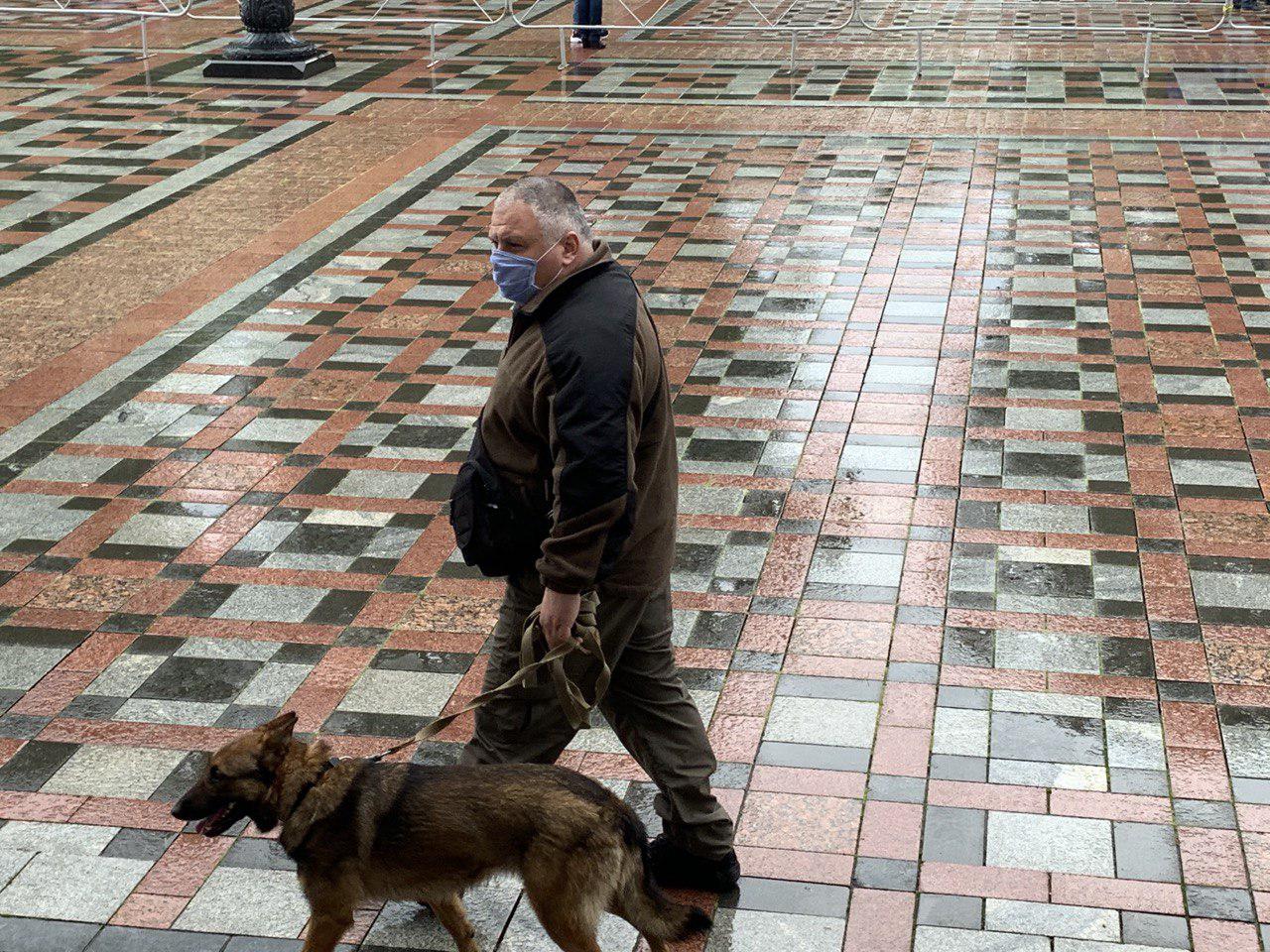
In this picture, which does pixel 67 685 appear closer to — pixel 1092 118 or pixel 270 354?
pixel 270 354

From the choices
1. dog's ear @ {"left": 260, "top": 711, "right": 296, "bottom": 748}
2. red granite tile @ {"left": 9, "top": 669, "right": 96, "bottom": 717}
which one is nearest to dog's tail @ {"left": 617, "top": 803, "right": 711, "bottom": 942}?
dog's ear @ {"left": 260, "top": 711, "right": 296, "bottom": 748}

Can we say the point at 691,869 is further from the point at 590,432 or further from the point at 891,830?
the point at 590,432

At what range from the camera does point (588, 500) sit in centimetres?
311

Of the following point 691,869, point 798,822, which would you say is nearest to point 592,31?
point 798,822

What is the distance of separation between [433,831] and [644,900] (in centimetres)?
44

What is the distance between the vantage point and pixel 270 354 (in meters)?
7.33

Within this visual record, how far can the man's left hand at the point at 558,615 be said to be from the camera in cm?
319

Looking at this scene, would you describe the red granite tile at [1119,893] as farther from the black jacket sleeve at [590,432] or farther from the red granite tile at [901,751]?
the black jacket sleeve at [590,432]

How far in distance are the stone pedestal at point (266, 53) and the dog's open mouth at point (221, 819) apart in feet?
37.7

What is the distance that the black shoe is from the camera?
364 centimetres

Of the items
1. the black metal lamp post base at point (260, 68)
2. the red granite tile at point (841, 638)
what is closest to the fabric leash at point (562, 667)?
the red granite tile at point (841, 638)

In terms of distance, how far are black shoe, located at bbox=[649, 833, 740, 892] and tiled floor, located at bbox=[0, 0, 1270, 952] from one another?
2.8 inches

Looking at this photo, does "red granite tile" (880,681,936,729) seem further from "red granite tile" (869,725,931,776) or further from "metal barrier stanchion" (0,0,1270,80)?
"metal barrier stanchion" (0,0,1270,80)

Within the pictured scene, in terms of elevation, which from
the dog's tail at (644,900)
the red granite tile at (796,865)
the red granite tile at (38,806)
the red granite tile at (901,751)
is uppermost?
the dog's tail at (644,900)
